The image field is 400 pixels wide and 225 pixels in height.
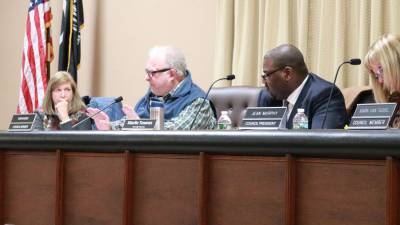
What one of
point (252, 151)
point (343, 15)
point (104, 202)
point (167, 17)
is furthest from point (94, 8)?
point (252, 151)

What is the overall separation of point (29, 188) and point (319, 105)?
4.73 ft

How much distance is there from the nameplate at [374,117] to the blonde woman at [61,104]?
195 cm

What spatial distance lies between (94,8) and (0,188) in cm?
322

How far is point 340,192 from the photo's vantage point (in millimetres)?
1627

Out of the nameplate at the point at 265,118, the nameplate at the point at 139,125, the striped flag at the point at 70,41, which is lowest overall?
the nameplate at the point at 139,125

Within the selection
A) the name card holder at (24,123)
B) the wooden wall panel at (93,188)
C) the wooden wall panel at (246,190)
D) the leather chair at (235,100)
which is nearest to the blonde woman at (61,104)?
the leather chair at (235,100)

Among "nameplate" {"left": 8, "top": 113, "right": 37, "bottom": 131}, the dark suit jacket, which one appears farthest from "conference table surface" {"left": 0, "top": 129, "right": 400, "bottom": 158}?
the dark suit jacket

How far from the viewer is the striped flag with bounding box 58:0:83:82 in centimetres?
502

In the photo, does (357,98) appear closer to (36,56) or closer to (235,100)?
(235,100)

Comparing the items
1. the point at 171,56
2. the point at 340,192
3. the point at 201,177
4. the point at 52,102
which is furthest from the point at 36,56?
the point at 340,192

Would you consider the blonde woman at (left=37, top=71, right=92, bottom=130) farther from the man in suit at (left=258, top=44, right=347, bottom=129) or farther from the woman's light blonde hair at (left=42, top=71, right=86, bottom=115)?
the man in suit at (left=258, top=44, right=347, bottom=129)

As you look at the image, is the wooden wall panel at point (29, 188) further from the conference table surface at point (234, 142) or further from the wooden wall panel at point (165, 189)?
the wooden wall panel at point (165, 189)

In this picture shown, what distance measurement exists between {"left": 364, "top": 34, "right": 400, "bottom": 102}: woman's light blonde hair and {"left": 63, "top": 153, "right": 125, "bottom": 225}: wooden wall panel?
140 centimetres

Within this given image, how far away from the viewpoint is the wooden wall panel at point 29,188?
229cm
